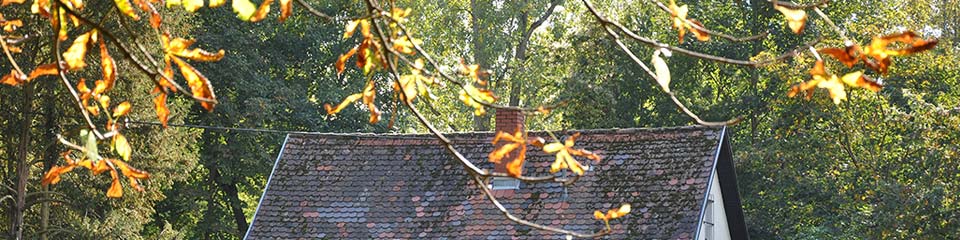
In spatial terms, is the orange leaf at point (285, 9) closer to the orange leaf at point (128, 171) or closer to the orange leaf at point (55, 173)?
the orange leaf at point (128, 171)

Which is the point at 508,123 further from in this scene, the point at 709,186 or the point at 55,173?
the point at 55,173

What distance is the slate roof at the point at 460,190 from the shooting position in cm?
2286

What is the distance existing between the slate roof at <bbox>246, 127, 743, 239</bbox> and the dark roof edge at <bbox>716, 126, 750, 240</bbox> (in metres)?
0.10

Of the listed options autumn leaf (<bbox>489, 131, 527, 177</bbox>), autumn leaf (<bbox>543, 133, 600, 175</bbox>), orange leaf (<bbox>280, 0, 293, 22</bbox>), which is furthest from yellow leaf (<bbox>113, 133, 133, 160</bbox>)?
autumn leaf (<bbox>543, 133, 600, 175</bbox>)

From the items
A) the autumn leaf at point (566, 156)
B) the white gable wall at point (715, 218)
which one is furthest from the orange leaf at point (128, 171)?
the white gable wall at point (715, 218)

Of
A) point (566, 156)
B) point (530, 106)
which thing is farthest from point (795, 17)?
point (530, 106)

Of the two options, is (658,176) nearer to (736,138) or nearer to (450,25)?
(736,138)

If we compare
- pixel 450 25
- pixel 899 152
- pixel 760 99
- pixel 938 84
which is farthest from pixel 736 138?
pixel 450 25

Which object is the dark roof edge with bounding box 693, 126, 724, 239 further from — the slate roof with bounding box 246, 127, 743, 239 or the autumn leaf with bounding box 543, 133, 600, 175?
the autumn leaf with bounding box 543, 133, 600, 175

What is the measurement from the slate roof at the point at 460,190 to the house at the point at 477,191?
0.02 meters

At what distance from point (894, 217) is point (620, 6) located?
650 inches

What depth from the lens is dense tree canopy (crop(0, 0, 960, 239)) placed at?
25062 mm

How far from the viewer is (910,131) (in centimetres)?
2669

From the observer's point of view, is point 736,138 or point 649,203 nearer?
point 649,203
